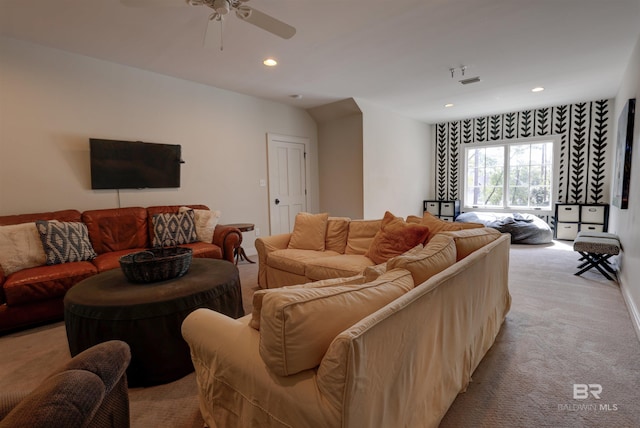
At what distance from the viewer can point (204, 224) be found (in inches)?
150

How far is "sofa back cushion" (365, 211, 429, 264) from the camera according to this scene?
8.14 ft

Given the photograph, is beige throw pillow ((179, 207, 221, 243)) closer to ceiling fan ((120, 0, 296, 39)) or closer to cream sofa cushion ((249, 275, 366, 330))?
ceiling fan ((120, 0, 296, 39))

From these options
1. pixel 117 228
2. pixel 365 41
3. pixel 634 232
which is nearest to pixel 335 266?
pixel 365 41

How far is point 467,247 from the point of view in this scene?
2006mm

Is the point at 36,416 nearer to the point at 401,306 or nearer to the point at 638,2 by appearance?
the point at 401,306

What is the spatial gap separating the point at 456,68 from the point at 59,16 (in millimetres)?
4118

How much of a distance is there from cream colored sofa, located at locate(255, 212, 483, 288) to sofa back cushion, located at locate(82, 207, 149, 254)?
1.43 metres

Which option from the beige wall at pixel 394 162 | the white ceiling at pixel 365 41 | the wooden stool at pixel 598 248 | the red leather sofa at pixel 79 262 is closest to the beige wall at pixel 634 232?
the wooden stool at pixel 598 248

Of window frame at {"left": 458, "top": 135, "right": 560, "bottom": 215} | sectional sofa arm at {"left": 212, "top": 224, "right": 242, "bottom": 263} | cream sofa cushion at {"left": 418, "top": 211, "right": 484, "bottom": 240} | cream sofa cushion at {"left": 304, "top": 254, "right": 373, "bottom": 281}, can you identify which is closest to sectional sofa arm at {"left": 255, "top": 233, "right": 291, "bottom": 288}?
sectional sofa arm at {"left": 212, "top": 224, "right": 242, "bottom": 263}

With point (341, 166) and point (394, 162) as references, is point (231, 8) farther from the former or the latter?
point (394, 162)

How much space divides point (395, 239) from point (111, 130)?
348cm

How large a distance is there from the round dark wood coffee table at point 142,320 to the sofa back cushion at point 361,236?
1.57 meters

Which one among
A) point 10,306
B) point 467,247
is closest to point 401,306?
point 467,247

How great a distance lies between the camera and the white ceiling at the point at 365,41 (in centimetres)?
256
